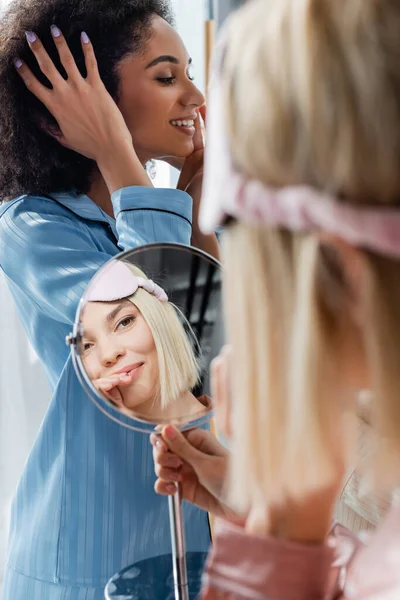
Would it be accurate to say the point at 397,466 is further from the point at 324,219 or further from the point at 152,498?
the point at 152,498

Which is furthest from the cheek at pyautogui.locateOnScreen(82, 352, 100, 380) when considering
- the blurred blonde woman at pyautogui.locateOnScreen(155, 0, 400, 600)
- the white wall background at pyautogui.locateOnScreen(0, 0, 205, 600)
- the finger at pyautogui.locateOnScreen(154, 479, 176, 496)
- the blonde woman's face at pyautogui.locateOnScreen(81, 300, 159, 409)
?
the white wall background at pyautogui.locateOnScreen(0, 0, 205, 600)

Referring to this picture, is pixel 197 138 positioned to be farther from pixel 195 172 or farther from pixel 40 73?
pixel 40 73

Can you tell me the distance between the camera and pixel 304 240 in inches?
15.6

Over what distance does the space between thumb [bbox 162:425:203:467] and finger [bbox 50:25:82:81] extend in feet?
1.61

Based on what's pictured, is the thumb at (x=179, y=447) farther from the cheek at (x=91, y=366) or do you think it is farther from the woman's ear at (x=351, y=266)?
the woman's ear at (x=351, y=266)

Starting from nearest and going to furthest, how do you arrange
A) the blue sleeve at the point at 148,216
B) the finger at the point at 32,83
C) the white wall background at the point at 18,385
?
the blue sleeve at the point at 148,216 → the finger at the point at 32,83 → the white wall background at the point at 18,385

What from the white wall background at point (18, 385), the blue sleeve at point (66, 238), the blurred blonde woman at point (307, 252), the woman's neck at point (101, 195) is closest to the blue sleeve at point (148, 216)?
the blue sleeve at point (66, 238)

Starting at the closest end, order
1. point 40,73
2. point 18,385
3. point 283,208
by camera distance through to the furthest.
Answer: point 283,208 < point 40,73 < point 18,385

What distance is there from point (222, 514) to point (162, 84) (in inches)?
22.4

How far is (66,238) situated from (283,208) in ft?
1.70

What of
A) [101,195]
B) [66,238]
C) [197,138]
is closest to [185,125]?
[197,138]

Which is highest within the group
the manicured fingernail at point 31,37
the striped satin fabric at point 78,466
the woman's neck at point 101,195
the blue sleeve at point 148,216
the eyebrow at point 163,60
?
the manicured fingernail at point 31,37

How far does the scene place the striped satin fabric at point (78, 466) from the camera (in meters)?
0.83

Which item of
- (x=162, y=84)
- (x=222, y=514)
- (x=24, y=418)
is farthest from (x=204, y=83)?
(x=222, y=514)
